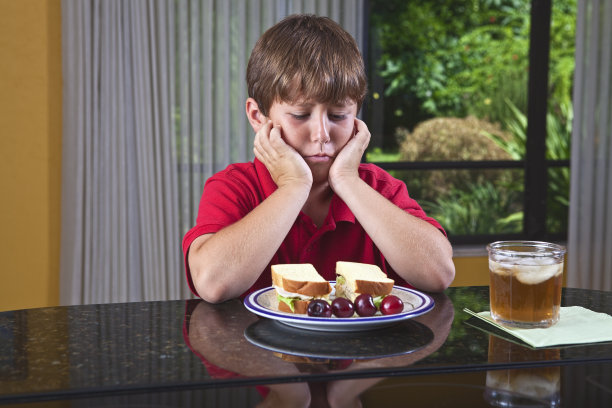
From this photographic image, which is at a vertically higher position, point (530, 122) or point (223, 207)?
point (530, 122)

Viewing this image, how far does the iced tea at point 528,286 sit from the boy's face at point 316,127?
1.67ft

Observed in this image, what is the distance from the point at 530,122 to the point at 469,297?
2562 mm

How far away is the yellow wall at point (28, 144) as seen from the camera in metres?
2.88

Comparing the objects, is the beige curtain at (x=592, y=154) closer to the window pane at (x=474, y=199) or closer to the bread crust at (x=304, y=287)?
the window pane at (x=474, y=199)

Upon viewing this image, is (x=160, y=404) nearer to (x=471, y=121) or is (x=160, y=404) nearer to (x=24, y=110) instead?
(x=24, y=110)

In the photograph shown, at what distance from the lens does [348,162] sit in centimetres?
152

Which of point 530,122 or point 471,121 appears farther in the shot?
point 471,121

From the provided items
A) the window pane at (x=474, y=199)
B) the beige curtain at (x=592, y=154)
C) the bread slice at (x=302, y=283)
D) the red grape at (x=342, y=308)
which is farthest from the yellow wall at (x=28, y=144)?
the beige curtain at (x=592, y=154)

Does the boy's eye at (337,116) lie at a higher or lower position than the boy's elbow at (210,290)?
higher

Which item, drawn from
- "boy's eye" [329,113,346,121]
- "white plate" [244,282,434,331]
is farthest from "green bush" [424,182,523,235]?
"white plate" [244,282,434,331]

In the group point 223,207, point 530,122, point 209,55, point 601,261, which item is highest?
point 209,55

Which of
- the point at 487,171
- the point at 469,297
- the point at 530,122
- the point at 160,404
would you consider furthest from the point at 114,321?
the point at 487,171

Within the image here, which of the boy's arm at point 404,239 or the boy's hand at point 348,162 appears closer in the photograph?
the boy's arm at point 404,239

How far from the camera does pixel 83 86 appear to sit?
9.94 feet
